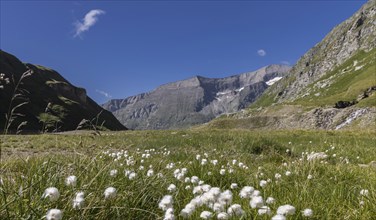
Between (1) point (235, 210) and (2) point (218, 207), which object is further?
(2) point (218, 207)

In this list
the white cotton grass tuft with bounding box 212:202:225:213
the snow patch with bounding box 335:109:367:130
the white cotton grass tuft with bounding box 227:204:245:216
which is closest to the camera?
the white cotton grass tuft with bounding box 227:204:245:216

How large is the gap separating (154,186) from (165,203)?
184 centimetres

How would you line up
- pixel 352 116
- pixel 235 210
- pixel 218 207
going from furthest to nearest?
1. pixel 352 116
2. pixel 218 207
3. pixel 235 210

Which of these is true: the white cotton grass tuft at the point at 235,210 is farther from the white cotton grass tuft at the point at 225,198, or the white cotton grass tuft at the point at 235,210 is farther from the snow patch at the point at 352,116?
the snow patch at the point at 352,116

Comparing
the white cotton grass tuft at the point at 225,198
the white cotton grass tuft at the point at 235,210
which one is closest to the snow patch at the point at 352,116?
the white cotton grass tuft at the point at 225,198

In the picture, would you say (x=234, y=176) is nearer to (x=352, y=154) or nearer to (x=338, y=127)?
(x=352, y=154)

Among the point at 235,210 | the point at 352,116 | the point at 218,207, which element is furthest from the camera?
the point at 352,116

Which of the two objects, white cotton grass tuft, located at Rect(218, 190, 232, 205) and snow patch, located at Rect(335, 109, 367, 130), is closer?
white cotton grass tuft, located at Rect(218, 190, 232, 205)

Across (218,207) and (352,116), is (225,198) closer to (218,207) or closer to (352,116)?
(218,207)

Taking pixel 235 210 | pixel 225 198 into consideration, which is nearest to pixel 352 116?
pixel 225 198

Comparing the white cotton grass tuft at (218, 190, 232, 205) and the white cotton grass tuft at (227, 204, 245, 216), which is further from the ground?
the white cotton grass tuft at (218, 190, 232, 205)

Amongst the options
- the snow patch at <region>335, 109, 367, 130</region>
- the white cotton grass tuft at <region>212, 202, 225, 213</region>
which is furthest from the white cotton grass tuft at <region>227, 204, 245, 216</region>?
the snow patch at <region>335, 109, 367, 130</region>

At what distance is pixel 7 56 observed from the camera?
158500mm

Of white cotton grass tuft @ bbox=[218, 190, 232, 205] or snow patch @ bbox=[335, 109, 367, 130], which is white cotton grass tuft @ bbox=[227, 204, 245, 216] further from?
snow patch @ bbox=[335, 109, 367, 130]
